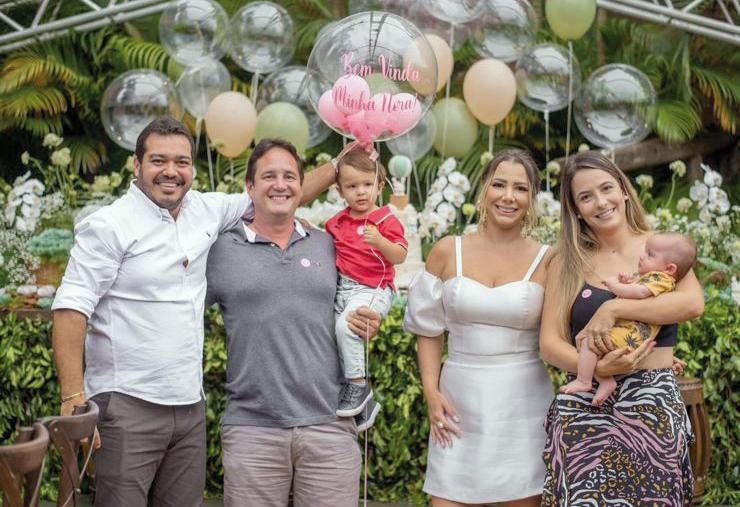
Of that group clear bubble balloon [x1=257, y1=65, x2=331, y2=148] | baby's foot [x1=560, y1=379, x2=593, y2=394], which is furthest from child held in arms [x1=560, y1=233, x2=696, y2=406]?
clear bubble balloon [x1=257, y1=65, x2=331, y2=148]

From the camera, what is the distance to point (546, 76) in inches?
275

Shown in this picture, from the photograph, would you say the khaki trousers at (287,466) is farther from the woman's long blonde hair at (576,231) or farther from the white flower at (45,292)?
the white flower at (45,292)

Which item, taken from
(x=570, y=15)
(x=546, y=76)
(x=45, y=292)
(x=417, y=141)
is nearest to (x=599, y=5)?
(x=570, y=15)

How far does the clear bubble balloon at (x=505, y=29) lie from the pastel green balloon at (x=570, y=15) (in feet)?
1.07

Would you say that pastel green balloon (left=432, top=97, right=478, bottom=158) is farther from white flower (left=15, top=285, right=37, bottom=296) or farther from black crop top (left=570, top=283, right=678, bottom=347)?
black crop top (left=570, top=283, right=678, bottom=347)

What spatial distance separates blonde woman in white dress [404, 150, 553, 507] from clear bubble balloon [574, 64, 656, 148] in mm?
3673

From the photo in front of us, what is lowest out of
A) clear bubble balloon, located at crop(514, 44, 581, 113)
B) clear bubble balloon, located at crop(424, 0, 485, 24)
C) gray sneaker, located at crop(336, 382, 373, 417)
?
gray sneaker, located at crop(336, 382, 373, 417)

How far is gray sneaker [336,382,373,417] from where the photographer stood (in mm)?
3303

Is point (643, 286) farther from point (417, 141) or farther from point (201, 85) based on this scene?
point (201, 85)

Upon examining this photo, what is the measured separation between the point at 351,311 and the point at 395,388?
5.90ft

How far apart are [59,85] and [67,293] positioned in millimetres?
6442

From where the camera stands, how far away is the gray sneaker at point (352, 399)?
3.30m

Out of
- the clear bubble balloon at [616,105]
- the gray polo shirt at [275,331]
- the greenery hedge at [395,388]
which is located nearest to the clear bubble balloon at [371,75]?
the gray polo shirt at [275,331]

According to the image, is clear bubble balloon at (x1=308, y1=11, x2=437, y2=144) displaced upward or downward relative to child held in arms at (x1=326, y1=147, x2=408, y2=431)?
upward
